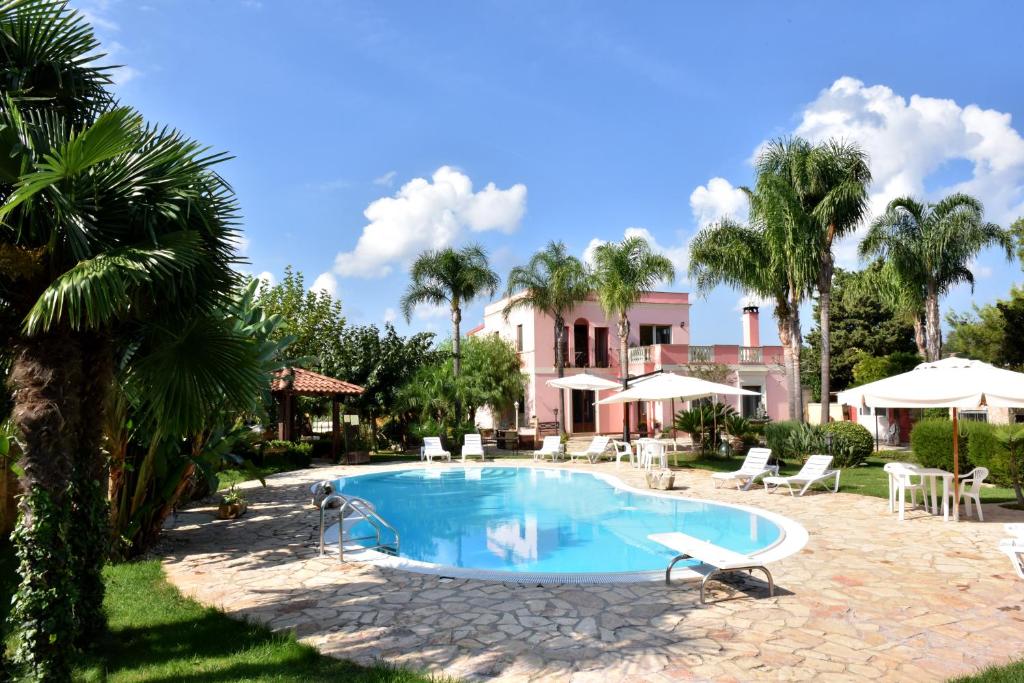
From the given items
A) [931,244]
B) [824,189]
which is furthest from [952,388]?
[931,244]

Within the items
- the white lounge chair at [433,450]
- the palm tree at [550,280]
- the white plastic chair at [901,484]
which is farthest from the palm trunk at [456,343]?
the white plastic chair at [901,484]

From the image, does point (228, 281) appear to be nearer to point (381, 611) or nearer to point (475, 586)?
point (381, 611)

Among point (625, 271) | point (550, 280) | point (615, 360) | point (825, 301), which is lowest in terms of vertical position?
point (615, 360)

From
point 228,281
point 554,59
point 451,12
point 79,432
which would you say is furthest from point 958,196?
point 79,432

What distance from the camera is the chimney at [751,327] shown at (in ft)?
115

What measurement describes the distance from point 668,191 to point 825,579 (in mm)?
14048

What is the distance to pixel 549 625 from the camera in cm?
552

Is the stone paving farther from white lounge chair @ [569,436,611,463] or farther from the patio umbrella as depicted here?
white lounge chair @ [569,436,611,463]

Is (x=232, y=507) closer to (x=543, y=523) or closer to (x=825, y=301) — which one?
(x=543, y=523)

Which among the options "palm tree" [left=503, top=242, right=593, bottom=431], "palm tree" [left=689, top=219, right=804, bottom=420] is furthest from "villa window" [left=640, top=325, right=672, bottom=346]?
"palm tree" [left=689, top=219, right=804, bottom=420]

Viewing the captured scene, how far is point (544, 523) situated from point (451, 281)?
15555mm

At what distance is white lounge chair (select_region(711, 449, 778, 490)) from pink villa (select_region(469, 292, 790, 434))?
14915mm

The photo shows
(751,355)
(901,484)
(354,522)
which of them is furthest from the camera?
(751,355)

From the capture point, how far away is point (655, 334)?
33781mm
